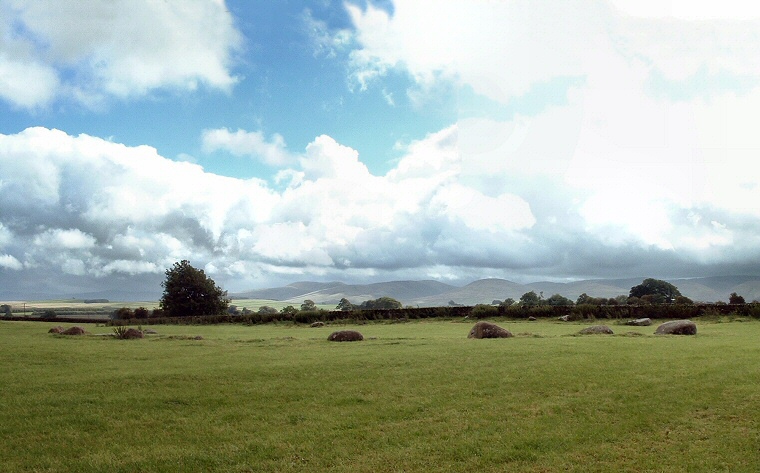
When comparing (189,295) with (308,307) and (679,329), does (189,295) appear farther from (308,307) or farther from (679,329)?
(679,329)

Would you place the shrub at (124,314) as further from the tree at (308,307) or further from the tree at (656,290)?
the tree at (656,290)

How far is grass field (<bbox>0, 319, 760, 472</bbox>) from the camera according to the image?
10023 millimetres

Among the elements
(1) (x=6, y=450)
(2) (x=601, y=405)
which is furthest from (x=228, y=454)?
(2) (x=601, y=405)

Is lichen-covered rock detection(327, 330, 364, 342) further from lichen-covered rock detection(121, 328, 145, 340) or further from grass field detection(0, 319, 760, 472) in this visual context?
lichen-covered rock detection(121, 328, 145, 340)

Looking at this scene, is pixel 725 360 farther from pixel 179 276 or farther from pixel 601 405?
pixel 179 276

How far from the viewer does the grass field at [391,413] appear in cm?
1002

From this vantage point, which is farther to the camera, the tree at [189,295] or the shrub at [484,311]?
the tree at [189,295]

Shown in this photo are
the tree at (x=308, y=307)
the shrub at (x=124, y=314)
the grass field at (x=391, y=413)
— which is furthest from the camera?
the shrub at (x=124, y=314)

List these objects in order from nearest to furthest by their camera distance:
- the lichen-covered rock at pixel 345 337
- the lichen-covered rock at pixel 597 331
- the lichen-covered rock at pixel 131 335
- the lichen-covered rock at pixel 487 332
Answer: the lichen-covered rock at pixel 487 332 → the lichen-covered rock at pixel 345 337 → the lichen-covered rock at pixel 597 331 → the lichen-covered rock at pixel 131 335

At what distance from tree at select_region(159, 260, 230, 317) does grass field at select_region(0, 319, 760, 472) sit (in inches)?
2459

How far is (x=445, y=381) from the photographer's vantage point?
16188mm

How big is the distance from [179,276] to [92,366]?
66.2 metres

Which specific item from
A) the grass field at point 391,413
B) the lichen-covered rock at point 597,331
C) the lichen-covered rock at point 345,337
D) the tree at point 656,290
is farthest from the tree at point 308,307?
the tree at point 656,290

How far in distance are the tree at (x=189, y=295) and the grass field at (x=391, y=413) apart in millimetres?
62454
